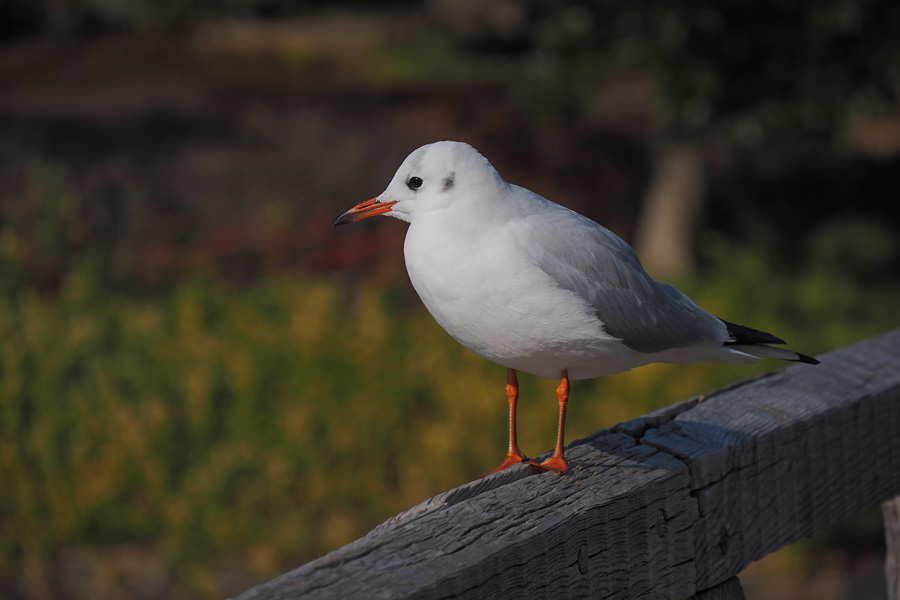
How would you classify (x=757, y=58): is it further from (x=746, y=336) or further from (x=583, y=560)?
(x=583, y=560)

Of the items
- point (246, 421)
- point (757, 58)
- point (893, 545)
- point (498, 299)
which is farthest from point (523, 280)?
point (757, 58)

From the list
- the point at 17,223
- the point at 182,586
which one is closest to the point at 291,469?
the point at 182,586

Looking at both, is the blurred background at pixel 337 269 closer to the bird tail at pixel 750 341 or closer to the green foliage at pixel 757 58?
the green foliage at pixel 757 58

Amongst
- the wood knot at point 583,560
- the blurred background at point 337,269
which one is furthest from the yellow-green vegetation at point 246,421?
the wood knot at point 583,560

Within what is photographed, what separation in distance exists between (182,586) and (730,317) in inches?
135

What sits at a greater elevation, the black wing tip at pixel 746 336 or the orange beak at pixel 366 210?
the orange beak at pixel 366 210

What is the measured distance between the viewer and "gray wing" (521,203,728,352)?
6.39 ft

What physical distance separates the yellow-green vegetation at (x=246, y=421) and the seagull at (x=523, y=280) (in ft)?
8.22

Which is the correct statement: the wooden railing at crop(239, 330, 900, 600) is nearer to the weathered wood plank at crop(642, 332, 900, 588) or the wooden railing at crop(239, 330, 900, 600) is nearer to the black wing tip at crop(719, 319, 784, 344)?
the weathered wood plank at crop(642, 332, 900, 588)

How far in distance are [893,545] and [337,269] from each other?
604cm

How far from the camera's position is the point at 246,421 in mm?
4789

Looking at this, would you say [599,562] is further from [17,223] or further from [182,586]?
[17,223]

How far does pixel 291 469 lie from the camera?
14.9 ft

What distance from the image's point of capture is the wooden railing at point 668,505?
4.55ft
